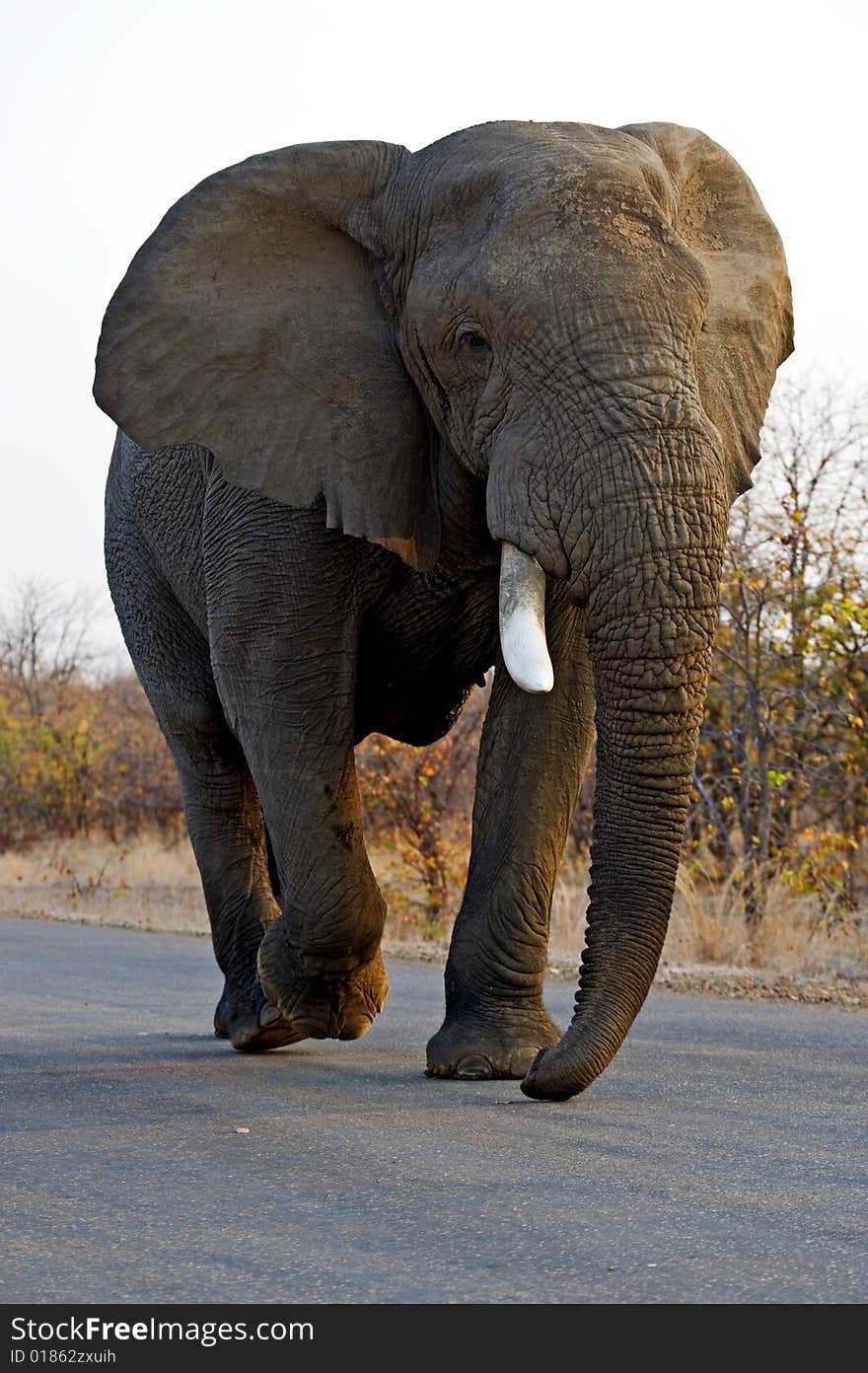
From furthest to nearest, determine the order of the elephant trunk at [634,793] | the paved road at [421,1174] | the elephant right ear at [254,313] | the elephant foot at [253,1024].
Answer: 1. the elephant foot at [253,1024]
2. the elephant right ear at [254,313]
3. the elephant trunk at [634,793]
4. the paved road at [421,1174]

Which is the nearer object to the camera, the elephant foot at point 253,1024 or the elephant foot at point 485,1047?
the elephant foot at point 485,1047

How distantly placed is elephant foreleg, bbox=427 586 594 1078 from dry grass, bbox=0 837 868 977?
4474 millimetres

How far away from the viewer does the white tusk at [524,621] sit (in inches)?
261

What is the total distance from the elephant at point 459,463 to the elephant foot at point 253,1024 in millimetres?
79

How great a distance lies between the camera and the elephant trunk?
256 inches

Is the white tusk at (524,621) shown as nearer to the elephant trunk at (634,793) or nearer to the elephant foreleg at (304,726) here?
the elephant trunk at (634,793)

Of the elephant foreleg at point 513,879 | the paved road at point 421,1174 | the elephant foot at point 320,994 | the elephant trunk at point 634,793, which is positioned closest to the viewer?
the paved road at point 421,1174

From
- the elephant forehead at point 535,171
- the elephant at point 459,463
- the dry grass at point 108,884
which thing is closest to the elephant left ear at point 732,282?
the elephant at point 459,463

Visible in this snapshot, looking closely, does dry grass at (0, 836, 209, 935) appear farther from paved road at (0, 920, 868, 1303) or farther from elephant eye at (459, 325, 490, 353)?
elephant eye at (459, 325, 490, 353)

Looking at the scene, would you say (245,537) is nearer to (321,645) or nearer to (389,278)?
(321,645)

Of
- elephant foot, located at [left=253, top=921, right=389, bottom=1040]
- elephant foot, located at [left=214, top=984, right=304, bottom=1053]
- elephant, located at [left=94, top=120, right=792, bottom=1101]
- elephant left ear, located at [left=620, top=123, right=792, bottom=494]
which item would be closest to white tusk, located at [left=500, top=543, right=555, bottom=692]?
elephant, located at [left=94, top=120, right=792, bottom=1101]

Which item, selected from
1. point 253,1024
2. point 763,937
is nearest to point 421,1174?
point 253,1024

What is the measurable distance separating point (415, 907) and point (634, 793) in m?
11.9

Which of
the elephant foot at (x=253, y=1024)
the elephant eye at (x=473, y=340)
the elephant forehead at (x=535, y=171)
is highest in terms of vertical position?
the elephant forehead at (x=535, y=171)
